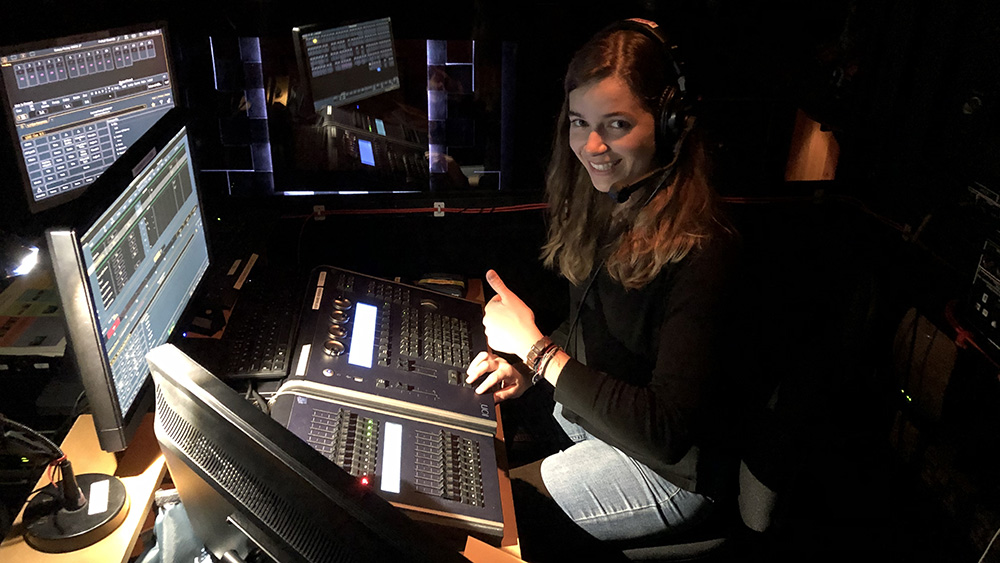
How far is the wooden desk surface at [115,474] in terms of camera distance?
1005mm

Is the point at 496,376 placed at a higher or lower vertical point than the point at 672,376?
lower

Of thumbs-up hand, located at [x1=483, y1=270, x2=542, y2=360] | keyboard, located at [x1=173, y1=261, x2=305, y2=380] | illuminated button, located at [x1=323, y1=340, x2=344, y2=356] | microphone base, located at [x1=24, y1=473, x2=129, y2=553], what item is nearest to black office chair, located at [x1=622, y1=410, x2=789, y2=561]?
thumbs-up hand, located at [x1=483, y1=270, x2=542, y2=360]

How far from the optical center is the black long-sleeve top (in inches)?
49.1

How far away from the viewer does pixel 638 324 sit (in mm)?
1408

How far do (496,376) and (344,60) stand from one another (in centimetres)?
108

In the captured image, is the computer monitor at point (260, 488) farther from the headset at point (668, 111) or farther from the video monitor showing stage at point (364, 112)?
the video monitor showing stage at point (364, 112)

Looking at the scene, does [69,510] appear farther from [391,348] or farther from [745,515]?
[745,515]

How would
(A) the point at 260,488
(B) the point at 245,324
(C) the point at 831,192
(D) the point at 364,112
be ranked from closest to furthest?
(A) the point at 260,488 → (B) the point at 245,324 → (D) the point at 364,112 → (C) the point at 831,192

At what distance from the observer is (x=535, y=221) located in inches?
89.4

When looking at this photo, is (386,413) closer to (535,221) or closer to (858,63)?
(535,221)

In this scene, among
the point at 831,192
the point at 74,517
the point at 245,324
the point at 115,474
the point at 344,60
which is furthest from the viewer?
the point at 831,192

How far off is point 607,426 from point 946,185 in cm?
153

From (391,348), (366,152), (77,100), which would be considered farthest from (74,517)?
(366,152)

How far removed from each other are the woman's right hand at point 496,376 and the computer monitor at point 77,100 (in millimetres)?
973
